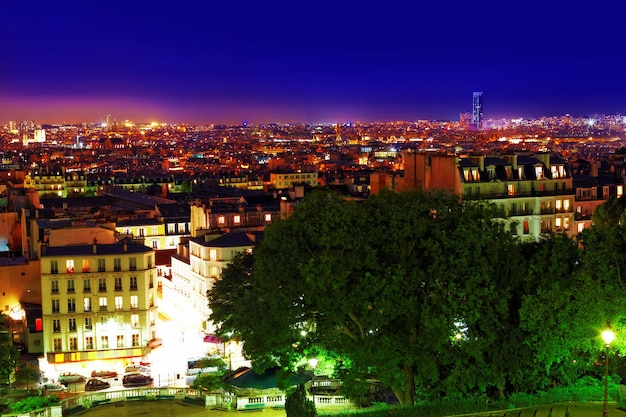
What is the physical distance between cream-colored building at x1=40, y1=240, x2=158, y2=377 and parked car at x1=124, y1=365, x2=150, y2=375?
1.86 meters

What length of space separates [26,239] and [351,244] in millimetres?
41761

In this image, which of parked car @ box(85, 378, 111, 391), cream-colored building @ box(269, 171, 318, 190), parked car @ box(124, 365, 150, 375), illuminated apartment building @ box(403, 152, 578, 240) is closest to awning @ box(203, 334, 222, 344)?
parked car @ box(124, 365, 150, 375)

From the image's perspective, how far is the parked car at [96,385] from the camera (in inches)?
1837

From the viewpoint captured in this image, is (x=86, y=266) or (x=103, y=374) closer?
(x=103, y=374)

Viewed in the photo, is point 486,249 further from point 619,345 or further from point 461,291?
point 619,345

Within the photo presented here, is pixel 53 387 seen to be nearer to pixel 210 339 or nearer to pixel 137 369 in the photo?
pixel 137 369

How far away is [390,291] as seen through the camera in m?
32.1

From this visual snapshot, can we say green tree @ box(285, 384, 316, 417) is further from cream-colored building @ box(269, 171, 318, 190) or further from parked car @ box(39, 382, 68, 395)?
cream-colored building @ box(269, 171, 318, 190)

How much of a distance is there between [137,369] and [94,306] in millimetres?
4893

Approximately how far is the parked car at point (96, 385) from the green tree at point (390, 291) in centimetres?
1412

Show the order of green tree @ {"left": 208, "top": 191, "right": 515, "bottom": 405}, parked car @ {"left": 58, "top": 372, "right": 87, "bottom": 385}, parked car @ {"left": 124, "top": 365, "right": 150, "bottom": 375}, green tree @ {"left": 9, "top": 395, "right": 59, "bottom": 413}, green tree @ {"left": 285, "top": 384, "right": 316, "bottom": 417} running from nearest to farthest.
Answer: green tree @ {"left": 285, "top": 384, "right": 316, "bottom": 417}
green tree @ {"left": 208, "top": 191, "right": 515, "bottom": 405}
green tree @ {"left": 9, "top": 395, "right": 59, "bottom": 413}
parked car @ {"left": 58, "top": 372, "right": 87, "bottom": 385}
parked car @ {"left": 124, "top": 365, "right": 150, "bottom": 375}

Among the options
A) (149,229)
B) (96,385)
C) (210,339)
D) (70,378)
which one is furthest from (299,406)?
(149,229)

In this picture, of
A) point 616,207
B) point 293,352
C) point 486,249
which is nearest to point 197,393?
point 293,352

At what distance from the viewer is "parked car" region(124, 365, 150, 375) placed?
1992 inches
